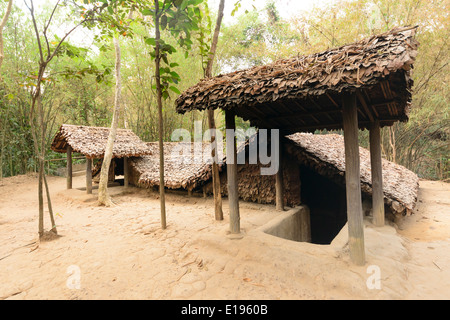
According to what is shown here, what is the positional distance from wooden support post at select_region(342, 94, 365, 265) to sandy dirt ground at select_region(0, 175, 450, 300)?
0.19m

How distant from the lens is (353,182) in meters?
2.54

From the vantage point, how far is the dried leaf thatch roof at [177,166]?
6.11 meters

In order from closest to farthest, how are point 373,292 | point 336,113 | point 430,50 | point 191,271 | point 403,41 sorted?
1. point 403,41
2. point 373,292
3. point 191,271
4. point 336,113
5. point 430,50

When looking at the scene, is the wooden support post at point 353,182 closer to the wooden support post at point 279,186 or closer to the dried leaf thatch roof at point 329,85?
the dried leaf thatch roof at point 329,85

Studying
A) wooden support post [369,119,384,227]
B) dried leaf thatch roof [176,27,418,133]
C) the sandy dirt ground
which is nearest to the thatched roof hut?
wooden support post [369,119,384,227]

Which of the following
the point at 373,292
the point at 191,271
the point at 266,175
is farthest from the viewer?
the point at 266,175

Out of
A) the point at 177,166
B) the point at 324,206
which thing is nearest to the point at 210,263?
the point at 324,206

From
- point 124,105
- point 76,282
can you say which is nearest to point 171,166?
point 76,282

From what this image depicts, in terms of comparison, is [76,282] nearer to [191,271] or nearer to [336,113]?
[191,271]

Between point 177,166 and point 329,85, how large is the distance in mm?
6013

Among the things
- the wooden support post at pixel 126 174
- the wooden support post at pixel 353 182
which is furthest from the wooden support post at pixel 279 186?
the wooden support post at pixel 126 174

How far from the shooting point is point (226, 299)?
2.13m

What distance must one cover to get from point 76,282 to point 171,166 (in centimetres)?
523

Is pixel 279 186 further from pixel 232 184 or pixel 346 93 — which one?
pixel 346 93
